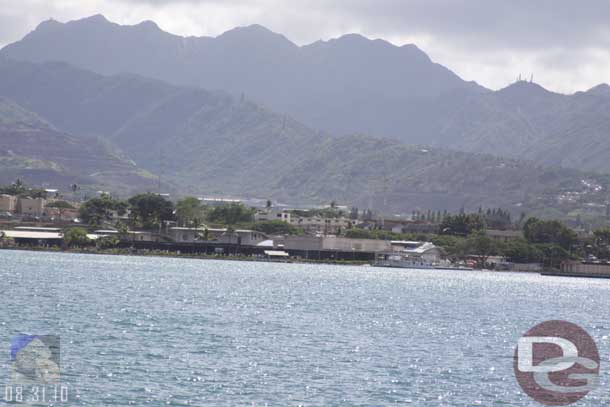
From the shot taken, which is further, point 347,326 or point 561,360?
point 347,326

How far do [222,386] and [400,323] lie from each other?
3504 centimetres

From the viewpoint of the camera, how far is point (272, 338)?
69.2 m

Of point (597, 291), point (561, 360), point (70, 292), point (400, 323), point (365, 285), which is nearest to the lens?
point (561, 360)

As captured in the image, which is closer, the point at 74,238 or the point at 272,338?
the point at 272,338

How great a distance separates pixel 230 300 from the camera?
319ft

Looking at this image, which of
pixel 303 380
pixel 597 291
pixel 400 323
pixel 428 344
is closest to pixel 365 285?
pixel 597 291

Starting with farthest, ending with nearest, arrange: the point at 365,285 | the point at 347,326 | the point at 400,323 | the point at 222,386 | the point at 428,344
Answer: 1. the point at 365,285
2. the point at 400,323
3. the point at 347,326
4. the point at 428,344
5. the point at 222,386

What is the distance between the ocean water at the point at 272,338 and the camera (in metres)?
51.5

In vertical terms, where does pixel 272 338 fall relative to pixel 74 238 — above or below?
below

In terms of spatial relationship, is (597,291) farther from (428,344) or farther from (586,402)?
(586,402)

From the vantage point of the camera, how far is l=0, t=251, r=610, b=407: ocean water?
169ft

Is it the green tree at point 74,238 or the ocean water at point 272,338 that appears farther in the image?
the green tree at point 74,238

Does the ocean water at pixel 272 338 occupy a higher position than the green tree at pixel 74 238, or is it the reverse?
the green tree at pixel 74 238

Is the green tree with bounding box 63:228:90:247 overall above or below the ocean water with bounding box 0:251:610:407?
above
